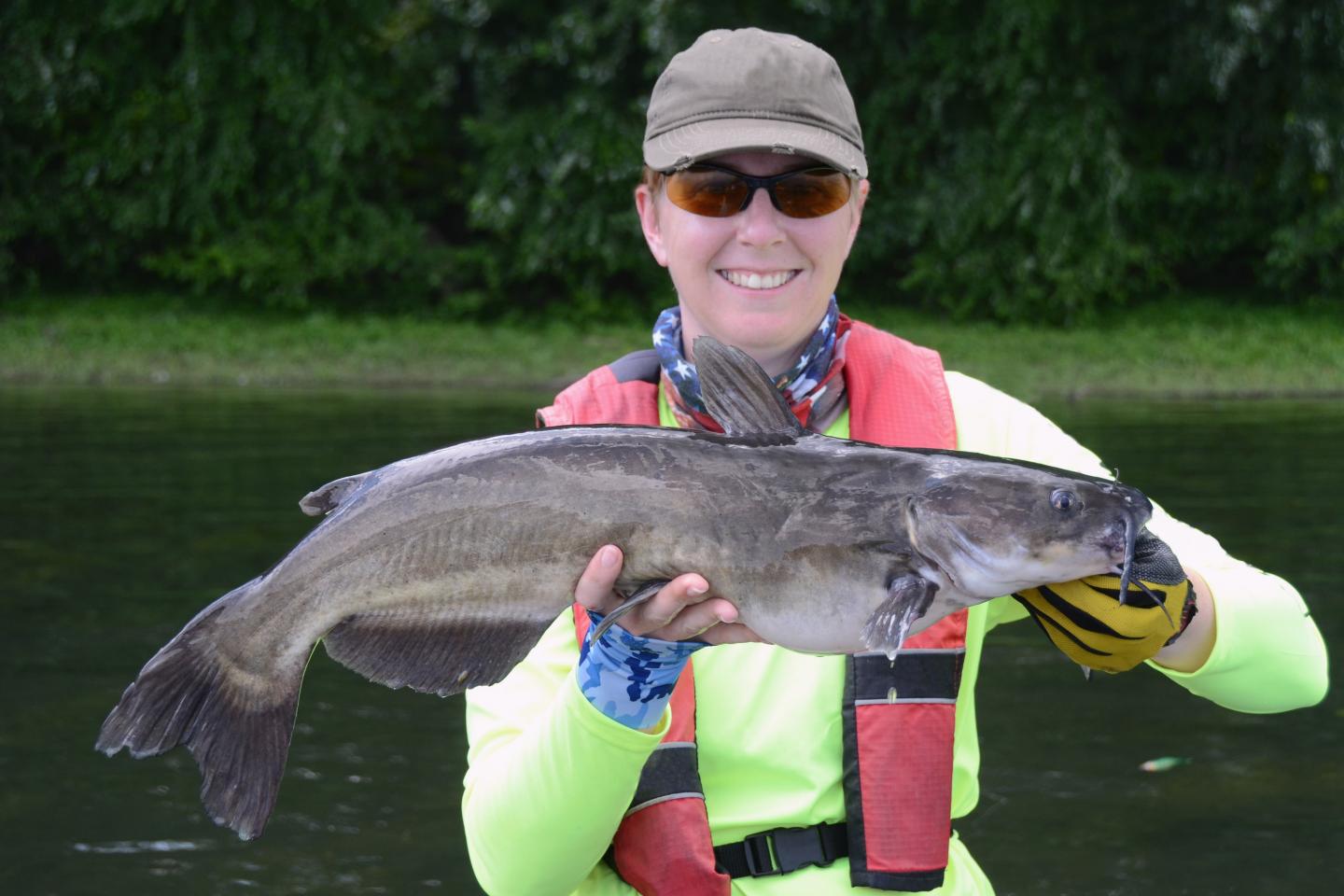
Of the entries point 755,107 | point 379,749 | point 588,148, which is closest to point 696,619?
point 755,107

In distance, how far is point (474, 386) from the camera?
13484 millimetres

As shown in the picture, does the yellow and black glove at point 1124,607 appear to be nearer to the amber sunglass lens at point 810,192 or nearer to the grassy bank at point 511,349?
the amber sunglass lens at point 810,192

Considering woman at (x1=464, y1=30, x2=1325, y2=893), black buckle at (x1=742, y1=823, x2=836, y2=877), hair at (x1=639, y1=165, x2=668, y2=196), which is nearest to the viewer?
woman at (x1=464, y1=30, x2=1325, y2=893)

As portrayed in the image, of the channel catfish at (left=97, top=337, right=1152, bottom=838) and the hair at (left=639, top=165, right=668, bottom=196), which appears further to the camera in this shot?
the hair at (left=639, top=165, right=668, bottom=196)

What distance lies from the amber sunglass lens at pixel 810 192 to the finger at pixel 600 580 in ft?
2.49

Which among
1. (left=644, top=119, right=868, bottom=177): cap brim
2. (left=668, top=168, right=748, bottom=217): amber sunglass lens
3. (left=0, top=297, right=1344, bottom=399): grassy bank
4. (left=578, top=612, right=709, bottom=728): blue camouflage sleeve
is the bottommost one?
(left=0, top=297, right=1344, bottom=399): grassy bank

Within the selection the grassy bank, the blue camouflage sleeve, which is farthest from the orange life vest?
the grassy bank

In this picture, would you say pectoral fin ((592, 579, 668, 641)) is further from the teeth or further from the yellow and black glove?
the teeth

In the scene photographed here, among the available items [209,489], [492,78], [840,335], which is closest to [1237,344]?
[492,78]

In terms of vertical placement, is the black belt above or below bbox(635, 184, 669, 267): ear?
below

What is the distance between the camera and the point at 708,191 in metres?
2.71

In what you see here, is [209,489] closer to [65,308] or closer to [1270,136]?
[65,308]

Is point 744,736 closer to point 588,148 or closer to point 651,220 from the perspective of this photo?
point 651,220

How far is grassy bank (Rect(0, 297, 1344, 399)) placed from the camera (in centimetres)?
1348
